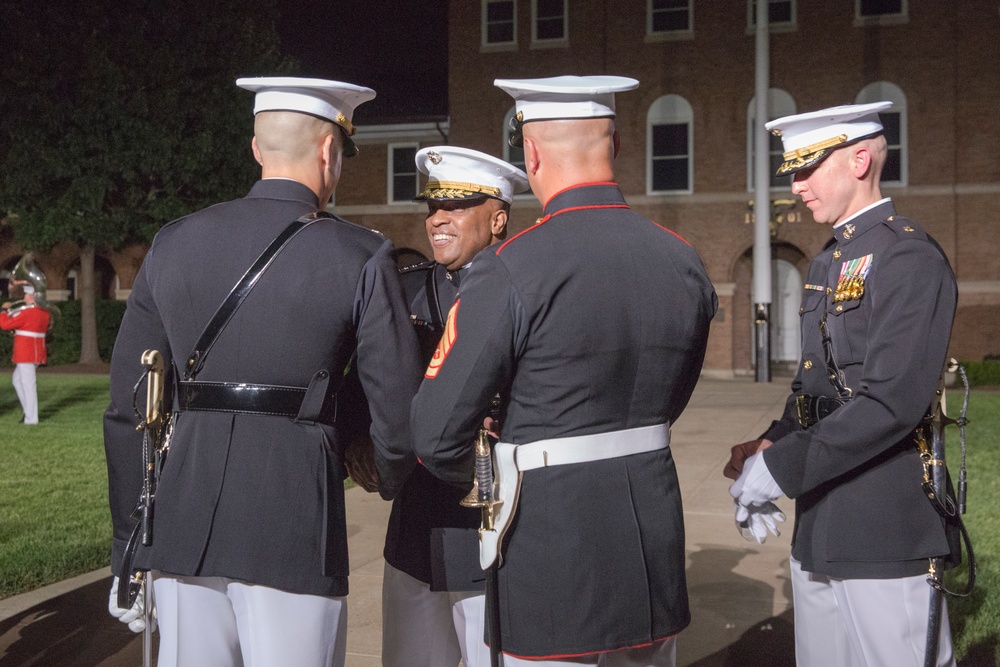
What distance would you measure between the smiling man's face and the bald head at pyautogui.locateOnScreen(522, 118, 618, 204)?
135 cm

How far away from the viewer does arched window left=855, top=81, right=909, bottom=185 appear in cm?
2520

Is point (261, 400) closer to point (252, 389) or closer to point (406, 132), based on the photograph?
point (252, 389)

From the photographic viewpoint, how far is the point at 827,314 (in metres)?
3.34

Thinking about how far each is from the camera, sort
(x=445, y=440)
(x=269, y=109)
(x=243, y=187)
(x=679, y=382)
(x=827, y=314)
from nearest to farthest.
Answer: (x=445, y=440) → (x=679, y=382) → (x=269, y=109) → (x=827, y=314) → (x=243, y=187)

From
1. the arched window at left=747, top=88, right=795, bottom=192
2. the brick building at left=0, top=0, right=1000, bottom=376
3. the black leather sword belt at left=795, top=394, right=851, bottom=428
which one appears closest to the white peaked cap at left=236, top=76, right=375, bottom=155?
the black leather sword belt at left=795, top=394, right=851, bottom=428

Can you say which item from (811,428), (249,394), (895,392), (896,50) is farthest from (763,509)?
(896,50)

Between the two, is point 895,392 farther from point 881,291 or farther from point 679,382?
point 679,382

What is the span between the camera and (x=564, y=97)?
265 centimetres

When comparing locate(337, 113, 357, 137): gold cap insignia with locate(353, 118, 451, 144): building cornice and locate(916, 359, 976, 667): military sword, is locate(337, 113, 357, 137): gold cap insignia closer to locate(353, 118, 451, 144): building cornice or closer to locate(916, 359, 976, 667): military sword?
locate(916, 359, 976, 667): military sword

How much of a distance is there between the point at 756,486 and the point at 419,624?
119 cm

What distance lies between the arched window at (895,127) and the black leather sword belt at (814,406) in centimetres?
2329

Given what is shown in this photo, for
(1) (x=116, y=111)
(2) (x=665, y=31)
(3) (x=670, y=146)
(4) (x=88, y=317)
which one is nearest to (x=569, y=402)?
(3) (x=670, y=146)

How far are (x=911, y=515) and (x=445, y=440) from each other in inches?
58.3

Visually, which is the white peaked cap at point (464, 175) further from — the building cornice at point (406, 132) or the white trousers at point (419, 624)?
the building cornice at point (406, 132)
